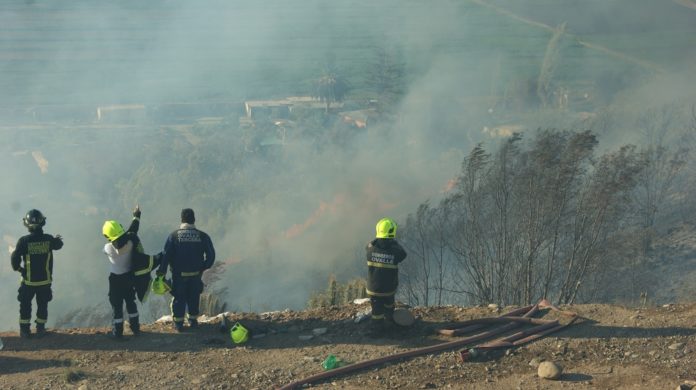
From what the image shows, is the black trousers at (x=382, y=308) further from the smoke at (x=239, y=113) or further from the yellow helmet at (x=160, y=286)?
the smoke at (x=239, y=113)

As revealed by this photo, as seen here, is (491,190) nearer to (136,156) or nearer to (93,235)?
(93,235)

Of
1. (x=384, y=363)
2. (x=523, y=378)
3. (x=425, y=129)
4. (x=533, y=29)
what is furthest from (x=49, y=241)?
(x=533, y=29)

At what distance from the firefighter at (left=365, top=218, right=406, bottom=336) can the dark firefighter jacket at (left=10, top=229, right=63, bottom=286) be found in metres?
3.97

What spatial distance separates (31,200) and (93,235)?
33.6 ft

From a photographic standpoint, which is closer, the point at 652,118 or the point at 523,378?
→ the point at 523,378

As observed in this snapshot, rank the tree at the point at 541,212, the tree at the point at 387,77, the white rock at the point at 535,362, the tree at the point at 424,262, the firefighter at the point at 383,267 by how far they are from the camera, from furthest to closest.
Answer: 1. the tree at the point at 387,77
2. the tree at the point at 424,262
3. the tree at the point at 541,212
4. the firefighter at the point at 383,267
5. the white rock at the point at 535,362

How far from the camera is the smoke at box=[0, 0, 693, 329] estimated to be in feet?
185

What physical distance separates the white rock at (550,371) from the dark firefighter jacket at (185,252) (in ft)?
13.4

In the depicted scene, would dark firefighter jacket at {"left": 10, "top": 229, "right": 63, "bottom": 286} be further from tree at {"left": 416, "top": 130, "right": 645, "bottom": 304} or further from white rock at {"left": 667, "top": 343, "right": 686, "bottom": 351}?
tree at {"left": 416, "top": 130, "right": 645, "bottom": 304}

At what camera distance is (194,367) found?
7.81 meters

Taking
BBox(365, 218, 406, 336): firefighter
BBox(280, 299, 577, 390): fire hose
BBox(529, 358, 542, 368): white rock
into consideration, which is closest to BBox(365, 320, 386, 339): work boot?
BBox(365, 218, 406, 336): firefighter

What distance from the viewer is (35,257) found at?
28.4 feet

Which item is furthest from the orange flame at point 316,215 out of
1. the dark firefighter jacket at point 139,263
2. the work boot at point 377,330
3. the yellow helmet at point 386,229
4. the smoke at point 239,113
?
the yellow helmet at point 386,229

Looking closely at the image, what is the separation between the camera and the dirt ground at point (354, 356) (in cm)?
726
